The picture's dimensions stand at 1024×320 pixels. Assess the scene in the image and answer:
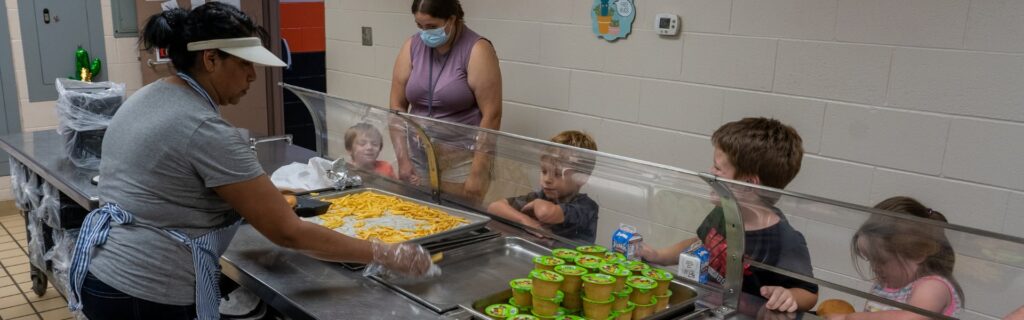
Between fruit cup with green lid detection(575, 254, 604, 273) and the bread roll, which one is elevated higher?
fruit cup with green lid detection(575, 254, 604, 273)

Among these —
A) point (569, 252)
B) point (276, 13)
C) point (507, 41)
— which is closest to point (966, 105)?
point (569, 252)

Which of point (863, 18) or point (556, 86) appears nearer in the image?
point (863, 18)

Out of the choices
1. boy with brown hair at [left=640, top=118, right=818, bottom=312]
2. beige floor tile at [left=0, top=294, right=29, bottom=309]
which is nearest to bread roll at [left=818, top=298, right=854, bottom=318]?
boy with brown hair at [left=640, top=118, right=818, bottom=312]

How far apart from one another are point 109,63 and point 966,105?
4.72 metres

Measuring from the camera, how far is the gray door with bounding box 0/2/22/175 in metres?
4.63

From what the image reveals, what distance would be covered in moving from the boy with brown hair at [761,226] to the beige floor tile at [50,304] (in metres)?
2.88

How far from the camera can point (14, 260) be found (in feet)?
13.5

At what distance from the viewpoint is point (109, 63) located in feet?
16.4

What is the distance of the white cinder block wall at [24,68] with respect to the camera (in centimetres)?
467

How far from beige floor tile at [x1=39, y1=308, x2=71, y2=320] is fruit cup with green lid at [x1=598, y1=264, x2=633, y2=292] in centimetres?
280

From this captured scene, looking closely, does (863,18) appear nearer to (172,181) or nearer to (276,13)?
(172,181)

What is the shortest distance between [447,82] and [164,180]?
1723mm

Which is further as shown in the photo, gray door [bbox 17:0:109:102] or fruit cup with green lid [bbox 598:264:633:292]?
gray door [bbox 17:0:109:102]

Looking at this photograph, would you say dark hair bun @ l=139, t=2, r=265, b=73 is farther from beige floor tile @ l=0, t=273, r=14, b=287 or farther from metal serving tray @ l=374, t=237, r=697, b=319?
beige floor tile @ l=0, t=273, r=14, b=287
